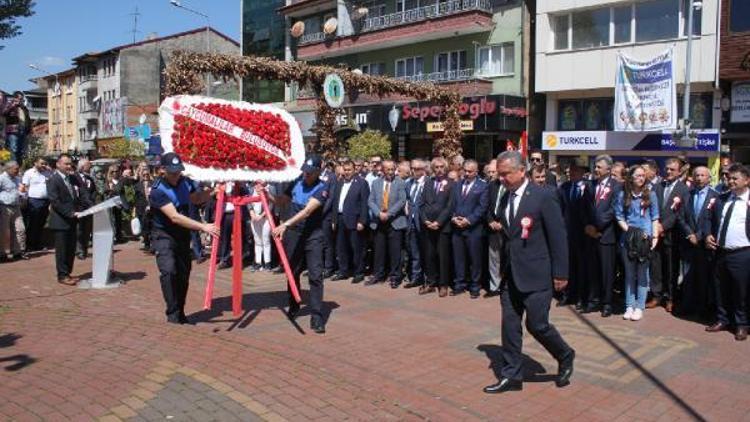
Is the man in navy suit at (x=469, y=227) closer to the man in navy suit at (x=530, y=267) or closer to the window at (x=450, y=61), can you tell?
the man in navy suit at (x=530, y=267)

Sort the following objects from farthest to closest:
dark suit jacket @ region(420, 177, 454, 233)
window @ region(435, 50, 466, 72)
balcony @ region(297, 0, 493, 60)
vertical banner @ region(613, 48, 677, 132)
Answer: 1. window @ region(435, 50, 466, 72)
2. balcony @ region(297, 0, 493, 60)
3. vertical banner @ region(613, 48, 677, 132)
4. dark suit jacket @ region(420, 177, 454, 233)

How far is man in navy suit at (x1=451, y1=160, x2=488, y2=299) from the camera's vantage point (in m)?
9.68

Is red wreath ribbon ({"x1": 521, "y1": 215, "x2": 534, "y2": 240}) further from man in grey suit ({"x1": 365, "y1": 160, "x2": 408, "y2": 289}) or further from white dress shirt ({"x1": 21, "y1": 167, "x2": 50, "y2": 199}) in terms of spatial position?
white dress shirt ({"x1": 21, "y1": 167, "x2": 50, "y2": 199})

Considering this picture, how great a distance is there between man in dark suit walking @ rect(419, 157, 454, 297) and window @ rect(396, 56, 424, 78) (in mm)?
23567

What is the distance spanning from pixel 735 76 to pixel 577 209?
54.1 ft

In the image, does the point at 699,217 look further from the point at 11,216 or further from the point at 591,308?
the point at 11,216

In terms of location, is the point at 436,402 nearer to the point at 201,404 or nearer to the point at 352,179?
the point at 201,404

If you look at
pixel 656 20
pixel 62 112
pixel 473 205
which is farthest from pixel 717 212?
pixel 62 112

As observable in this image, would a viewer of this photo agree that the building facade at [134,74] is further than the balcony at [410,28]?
Yes

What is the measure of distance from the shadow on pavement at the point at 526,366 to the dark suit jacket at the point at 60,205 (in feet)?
23.1

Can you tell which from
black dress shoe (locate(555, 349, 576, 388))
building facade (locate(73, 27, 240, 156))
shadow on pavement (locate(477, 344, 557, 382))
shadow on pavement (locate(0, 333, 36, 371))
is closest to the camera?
black dress shoe (locate(555, 349, 576, 388))

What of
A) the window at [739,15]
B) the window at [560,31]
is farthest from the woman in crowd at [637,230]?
the window at [560,31]

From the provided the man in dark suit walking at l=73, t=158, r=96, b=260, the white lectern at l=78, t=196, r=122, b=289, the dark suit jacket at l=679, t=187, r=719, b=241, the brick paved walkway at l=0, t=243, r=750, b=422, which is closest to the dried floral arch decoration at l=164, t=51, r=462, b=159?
the white lectern at l=78, t=196, r=122, b=289

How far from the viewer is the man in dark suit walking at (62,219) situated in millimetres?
10500
